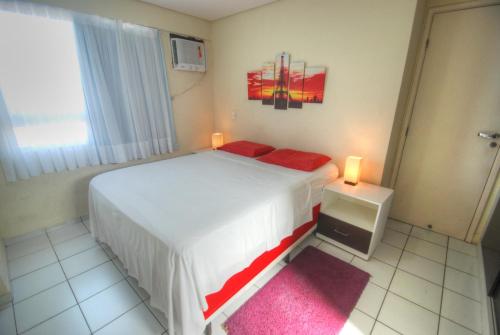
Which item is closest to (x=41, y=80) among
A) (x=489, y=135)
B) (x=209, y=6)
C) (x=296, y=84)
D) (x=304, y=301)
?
(x=209, y=6)

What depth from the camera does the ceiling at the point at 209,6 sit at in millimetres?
2535

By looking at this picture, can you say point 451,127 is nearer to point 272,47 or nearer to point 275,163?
point 275,163

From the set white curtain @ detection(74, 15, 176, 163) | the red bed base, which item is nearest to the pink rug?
the red bed base

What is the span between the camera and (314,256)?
6.74ft

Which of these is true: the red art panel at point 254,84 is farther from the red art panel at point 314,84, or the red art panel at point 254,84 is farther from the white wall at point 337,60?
the red art panel at point 314,84

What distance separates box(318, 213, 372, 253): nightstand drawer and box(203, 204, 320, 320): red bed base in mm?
229

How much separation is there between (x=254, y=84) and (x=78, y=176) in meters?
2.36

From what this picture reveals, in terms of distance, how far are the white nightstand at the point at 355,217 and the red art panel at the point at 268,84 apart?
134cm

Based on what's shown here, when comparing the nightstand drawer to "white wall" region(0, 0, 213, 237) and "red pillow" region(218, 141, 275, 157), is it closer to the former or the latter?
"red pillow" region(218, 141, 275, 157)

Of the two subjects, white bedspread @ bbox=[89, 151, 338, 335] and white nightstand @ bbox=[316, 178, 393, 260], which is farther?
white nightstand @ bbox=[316, 178, 393, 260]

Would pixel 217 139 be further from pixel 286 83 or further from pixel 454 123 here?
pixel 454 123

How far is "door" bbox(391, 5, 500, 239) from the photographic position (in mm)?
1895

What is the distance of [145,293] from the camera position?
5.47ft

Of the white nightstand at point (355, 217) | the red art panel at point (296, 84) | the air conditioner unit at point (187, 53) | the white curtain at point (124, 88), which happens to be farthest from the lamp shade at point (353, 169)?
the air conditioner unit at point (187, 53)
